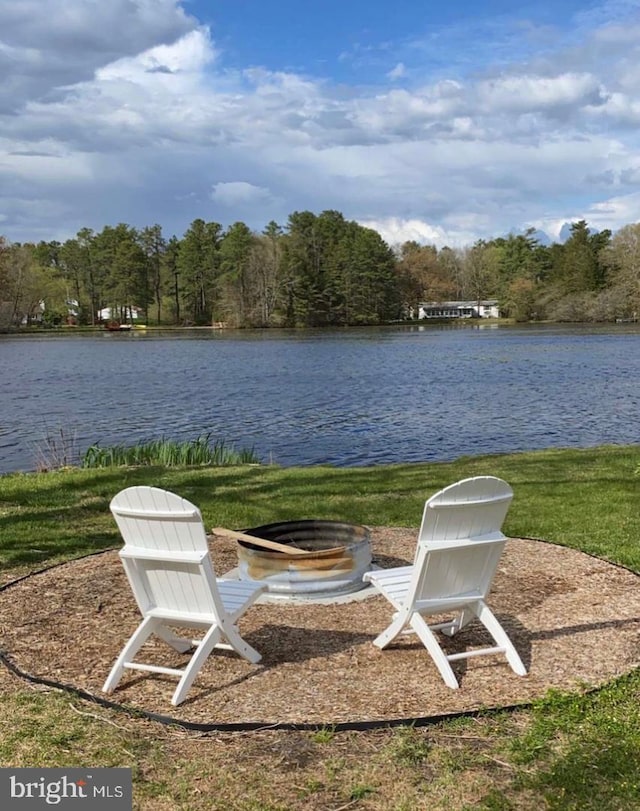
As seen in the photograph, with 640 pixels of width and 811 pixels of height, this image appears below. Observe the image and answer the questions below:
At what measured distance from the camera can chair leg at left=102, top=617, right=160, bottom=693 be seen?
186 inches

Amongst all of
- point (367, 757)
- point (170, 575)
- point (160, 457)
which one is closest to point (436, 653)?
point (367, 757)

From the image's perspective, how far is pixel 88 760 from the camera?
152 inches

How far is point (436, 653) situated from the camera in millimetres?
4781

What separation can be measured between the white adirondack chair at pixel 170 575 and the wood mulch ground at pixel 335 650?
0.23 m

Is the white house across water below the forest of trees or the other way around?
below

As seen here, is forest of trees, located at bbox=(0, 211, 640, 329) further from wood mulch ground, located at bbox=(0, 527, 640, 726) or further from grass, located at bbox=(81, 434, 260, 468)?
wood mulch ground, located at bbox=(0, 527, 640, 726)

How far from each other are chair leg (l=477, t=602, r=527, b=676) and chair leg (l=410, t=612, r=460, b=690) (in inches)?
14.9

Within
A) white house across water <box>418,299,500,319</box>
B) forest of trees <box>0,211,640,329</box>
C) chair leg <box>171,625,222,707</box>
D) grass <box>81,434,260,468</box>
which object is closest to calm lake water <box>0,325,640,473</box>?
grass <box>81,434,260,468</box>

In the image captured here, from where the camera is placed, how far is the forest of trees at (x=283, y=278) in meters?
97.4

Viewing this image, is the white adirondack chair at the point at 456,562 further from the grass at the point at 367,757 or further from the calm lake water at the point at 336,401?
the calm lake water at the point at 336,401

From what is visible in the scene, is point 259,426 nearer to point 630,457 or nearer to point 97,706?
point 630,457

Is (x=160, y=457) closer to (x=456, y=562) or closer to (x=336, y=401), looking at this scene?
(x=456, y=562)

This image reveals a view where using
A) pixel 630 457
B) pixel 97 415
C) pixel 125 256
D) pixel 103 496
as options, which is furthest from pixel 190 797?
pixel 125 256

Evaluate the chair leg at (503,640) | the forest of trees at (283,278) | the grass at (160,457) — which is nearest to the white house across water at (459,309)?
the forest of trees at (283,278)
